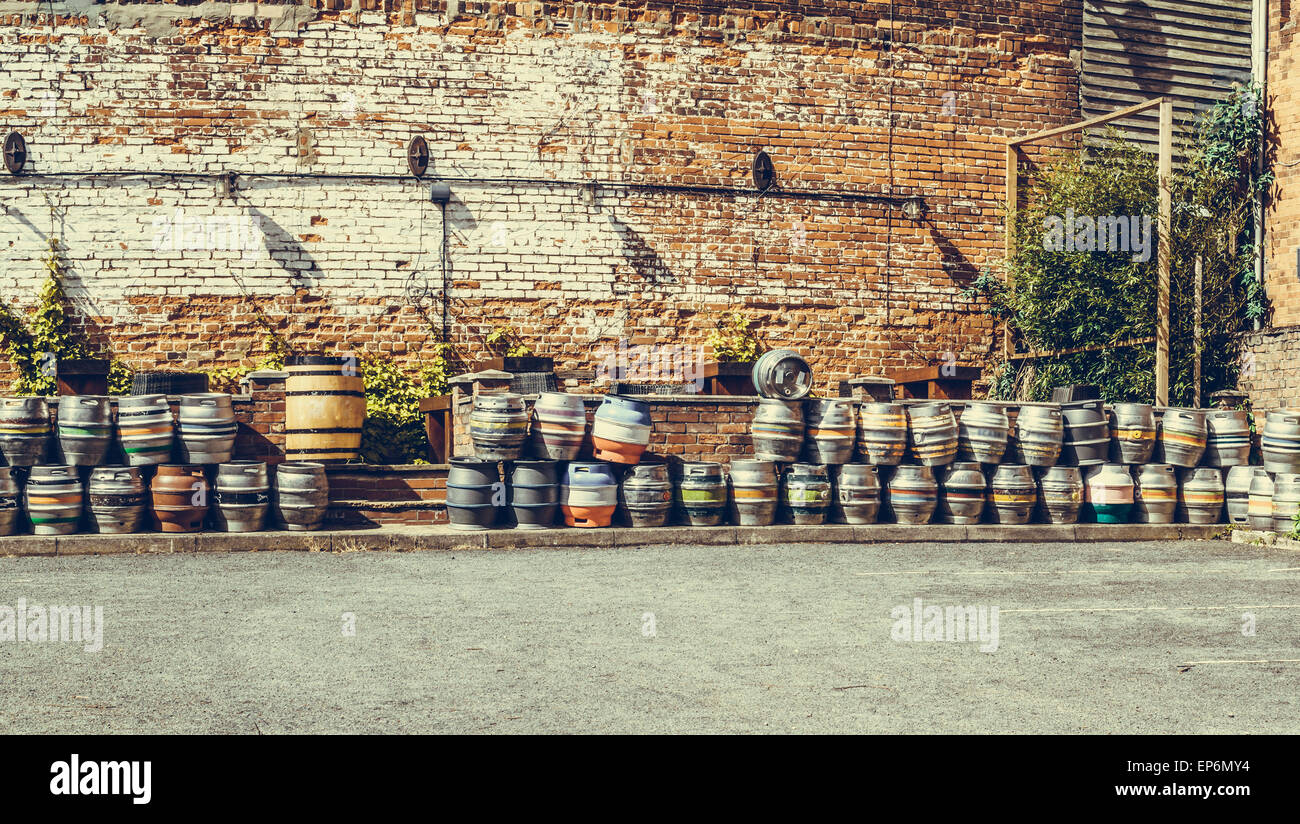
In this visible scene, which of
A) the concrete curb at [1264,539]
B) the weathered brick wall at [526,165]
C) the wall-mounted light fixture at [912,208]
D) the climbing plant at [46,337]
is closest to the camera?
the concrete curb at [1264,539]

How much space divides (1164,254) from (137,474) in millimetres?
9440

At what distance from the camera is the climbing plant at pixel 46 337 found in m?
11.9

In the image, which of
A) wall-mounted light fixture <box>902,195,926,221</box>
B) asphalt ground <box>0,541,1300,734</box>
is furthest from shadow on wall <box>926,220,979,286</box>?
asphalt ground <box>0,541,1300,734</box>

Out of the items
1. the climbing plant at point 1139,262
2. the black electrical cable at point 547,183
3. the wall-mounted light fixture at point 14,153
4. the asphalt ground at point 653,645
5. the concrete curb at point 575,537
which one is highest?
the wall-mounted light fixture at point 14,153

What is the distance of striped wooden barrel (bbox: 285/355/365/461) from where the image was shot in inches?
388

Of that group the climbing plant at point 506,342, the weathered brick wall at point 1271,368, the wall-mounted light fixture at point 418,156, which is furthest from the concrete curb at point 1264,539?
the wall-mounted light fixture at point 418,156

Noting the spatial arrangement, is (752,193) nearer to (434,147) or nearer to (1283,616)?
(434,147)

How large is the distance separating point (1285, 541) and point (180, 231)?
33.6 ft

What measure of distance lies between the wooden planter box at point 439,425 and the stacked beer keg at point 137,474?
1.84m

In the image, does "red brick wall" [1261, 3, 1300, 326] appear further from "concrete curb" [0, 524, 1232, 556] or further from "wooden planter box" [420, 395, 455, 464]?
"wooden planter box" [420, 395, 455, 464]

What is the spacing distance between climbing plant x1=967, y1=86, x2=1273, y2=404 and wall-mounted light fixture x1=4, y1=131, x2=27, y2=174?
1021 cm

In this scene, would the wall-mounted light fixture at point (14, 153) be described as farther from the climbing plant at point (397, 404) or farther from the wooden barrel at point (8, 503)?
the wooden barrel at point (8, 503)

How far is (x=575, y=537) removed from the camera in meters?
9.23
